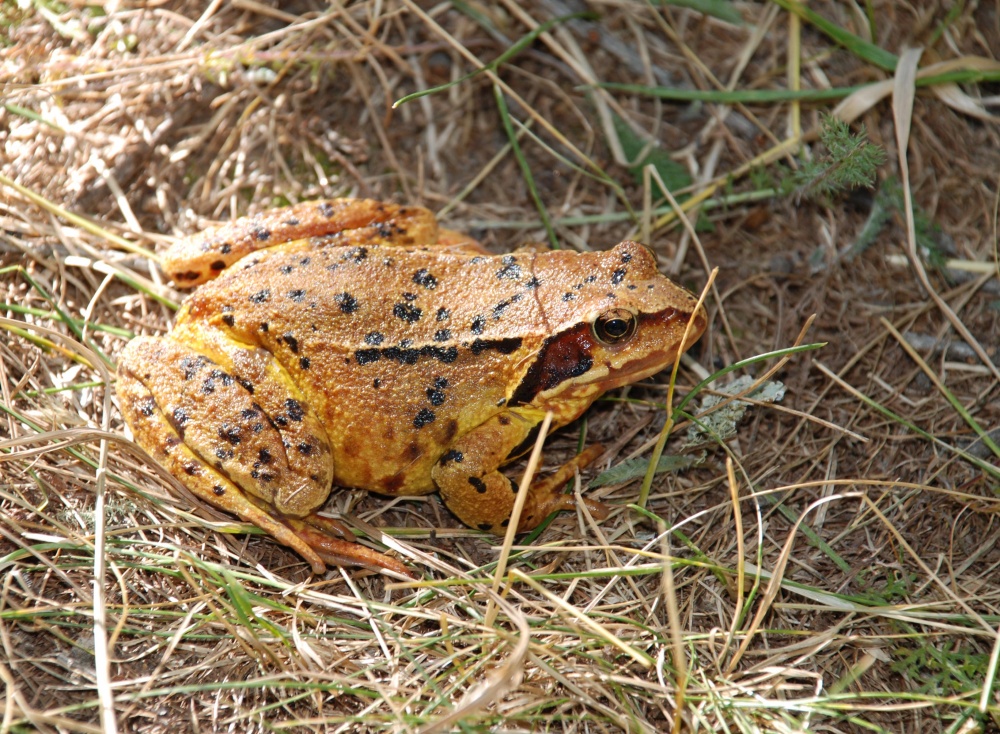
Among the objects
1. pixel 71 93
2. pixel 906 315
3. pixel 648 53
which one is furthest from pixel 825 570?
pixel 71 93

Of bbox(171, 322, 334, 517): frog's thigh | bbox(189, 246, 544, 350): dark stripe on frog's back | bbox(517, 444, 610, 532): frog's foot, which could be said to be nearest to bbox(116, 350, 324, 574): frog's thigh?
bbox(171, 322, 334, 517): frog's thigh

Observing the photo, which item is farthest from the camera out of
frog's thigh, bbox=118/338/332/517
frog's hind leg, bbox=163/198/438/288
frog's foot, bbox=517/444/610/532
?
frog's hind leg, bbox=163/198/438/288

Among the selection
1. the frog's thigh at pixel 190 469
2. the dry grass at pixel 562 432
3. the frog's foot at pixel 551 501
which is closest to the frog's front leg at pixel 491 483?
the frog's foot at pixel 551 501

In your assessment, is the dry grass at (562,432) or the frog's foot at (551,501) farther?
the frog's foot at (551,501)

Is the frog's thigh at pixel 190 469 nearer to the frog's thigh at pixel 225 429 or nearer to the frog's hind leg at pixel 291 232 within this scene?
the frog's thigh at pixel 225 429

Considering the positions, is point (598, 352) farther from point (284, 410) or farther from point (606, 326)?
point (284, 410)

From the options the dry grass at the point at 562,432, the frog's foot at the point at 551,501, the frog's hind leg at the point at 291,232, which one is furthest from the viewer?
the frog's hind leg at the point at 291,232

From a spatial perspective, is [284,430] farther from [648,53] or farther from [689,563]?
[648,53]

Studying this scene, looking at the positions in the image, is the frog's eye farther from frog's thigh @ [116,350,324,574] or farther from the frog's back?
frog's thigh @ [116,350,324,574]
